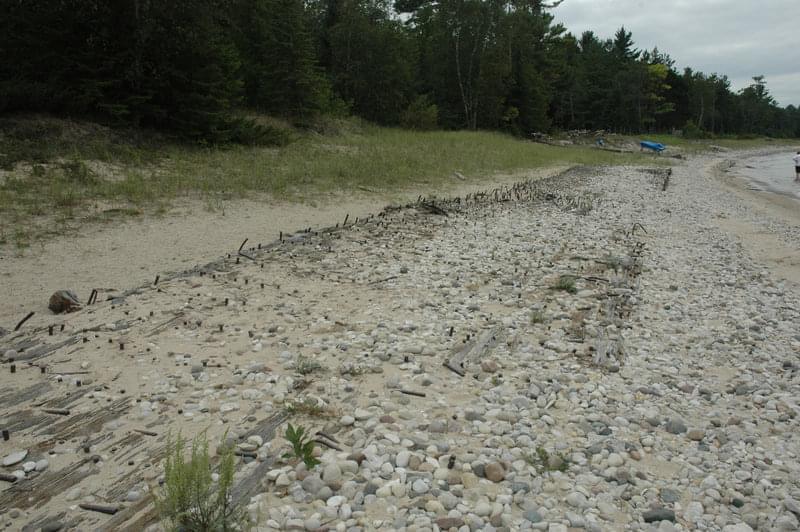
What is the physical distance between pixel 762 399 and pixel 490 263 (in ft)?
17.5

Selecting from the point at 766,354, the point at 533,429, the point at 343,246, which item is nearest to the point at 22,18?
the point at 343,246

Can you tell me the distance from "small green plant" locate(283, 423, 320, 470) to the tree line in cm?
1899

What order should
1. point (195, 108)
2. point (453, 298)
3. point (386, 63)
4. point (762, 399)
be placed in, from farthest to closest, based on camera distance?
point (386, 63)
point (195, 108)
point (453, 298)
point (762, 399)

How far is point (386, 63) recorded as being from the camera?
42688 millimetres

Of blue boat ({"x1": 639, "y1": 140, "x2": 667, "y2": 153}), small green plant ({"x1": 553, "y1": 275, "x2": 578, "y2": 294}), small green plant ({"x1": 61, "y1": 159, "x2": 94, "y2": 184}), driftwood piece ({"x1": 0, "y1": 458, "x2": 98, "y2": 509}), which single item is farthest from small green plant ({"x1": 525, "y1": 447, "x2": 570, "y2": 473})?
blue boat ({"x1": 639, "y1": 140, "x2": 667, "y2": 153})

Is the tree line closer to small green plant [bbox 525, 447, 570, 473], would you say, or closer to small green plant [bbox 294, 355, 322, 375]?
small green plant [bbox 294, 355, 322, 375]

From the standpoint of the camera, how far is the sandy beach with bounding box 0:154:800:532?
3809 mm

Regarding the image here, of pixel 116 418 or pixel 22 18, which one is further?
pixel 22 18

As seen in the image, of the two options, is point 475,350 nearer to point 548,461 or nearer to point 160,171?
point 548,461

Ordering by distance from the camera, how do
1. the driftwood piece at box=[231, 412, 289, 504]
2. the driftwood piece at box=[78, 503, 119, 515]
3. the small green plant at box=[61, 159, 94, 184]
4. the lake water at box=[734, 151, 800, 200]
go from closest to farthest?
1. the driftwood piece at box=[78, 503, 119, 515]
2. the driftwood piece at box=[231, 412, 289, 504]
3. the small green plant at box=[61, 159, 94, 184]
4. the lake water at box=[734, 151, 800, 200]

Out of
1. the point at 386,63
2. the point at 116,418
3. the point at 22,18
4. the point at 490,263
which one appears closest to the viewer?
the point at 116,418

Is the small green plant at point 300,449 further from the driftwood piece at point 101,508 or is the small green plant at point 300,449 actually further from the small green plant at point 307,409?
the driftwood piece at point 101,508

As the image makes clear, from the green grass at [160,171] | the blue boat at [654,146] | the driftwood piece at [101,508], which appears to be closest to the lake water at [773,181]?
the blue boat at [654,146]

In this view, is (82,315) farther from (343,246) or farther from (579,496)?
(579,496)
